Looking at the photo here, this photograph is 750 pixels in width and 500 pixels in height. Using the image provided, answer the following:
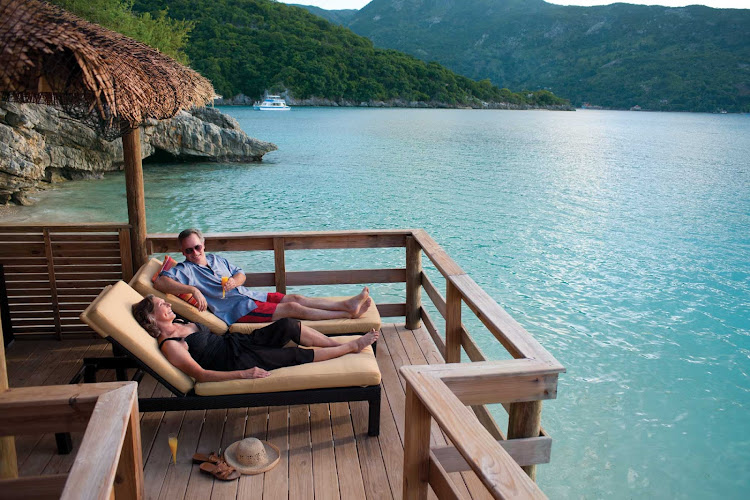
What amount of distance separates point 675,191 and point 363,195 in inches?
510

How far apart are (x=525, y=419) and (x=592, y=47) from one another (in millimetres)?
147684

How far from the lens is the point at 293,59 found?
80.7m

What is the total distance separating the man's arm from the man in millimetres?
31

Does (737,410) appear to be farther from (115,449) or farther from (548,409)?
(115,449)

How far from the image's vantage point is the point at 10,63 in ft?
7.80

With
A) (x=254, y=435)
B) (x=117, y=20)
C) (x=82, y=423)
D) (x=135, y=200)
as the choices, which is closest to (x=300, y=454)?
(x=254, y=435)

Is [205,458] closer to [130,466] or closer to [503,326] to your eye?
[130,466]

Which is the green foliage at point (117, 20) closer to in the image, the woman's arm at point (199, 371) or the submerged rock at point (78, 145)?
the submerged rock at point (78, 145)

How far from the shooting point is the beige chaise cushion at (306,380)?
332 centimetres

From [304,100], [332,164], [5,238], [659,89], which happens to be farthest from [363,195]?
[659,89]

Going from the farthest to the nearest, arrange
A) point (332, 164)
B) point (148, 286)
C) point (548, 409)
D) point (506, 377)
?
point (332, 164) < point (548, 409) < point (148, 286) < point (506, 377)

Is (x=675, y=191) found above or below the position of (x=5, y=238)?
below

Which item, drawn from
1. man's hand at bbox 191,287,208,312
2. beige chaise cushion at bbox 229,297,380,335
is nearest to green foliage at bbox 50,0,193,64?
man's hand at bbox 191,287,208,312

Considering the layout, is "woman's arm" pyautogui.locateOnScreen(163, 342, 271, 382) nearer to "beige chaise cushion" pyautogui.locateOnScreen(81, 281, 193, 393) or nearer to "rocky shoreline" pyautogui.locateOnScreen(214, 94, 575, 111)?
"beige chaise cushion" pyautogui.locateOnScreen(81, 281, 193, 393)
